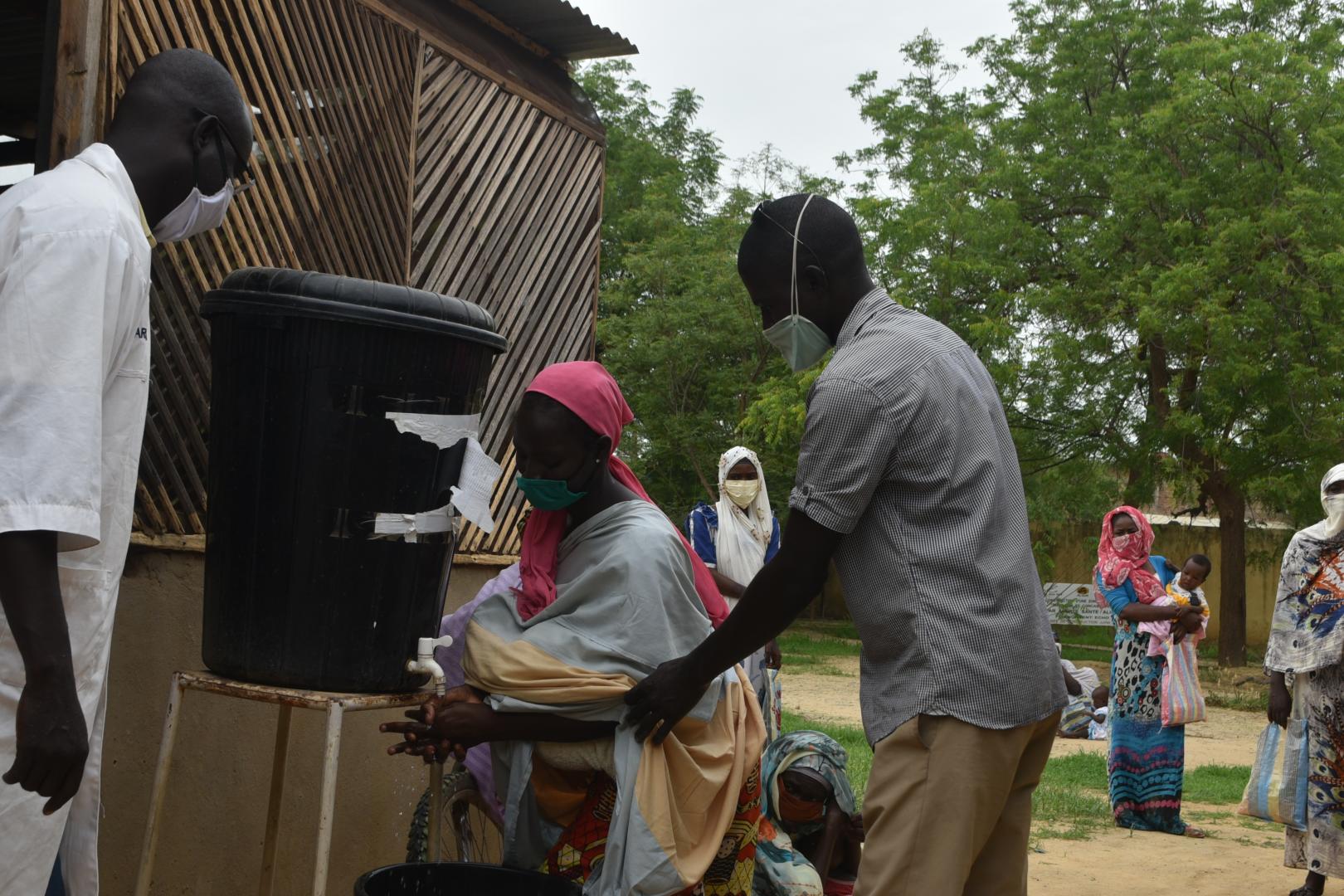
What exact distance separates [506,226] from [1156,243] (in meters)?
13.9

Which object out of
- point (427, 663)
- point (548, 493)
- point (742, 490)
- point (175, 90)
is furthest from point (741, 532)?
Result: point (175, 90)

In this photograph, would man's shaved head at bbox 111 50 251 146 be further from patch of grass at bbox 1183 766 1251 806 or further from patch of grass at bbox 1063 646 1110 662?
patch of grass at bbox 1063 646 1110 662

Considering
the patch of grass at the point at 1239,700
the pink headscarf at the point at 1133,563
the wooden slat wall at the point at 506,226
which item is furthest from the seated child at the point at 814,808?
the patch of grass at the point at 1239,700

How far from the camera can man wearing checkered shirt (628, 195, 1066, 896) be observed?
7.64 feet

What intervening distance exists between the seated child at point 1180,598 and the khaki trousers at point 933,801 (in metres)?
6.53

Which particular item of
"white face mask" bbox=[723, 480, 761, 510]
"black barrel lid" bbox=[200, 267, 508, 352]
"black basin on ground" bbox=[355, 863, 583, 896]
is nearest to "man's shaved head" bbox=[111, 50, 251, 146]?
"black barrel lid" bbox=[200, 267, 508, 352]

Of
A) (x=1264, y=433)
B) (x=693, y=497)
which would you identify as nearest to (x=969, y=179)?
(x=1264, y=433)

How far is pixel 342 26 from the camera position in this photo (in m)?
4.49

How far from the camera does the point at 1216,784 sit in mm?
10039

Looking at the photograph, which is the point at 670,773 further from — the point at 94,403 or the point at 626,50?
the point at 626,50

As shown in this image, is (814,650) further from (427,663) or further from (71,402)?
(71,402)

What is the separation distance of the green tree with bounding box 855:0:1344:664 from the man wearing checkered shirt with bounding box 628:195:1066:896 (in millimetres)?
14127

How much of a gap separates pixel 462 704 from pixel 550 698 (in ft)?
0.71

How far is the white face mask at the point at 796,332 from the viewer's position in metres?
2.62
